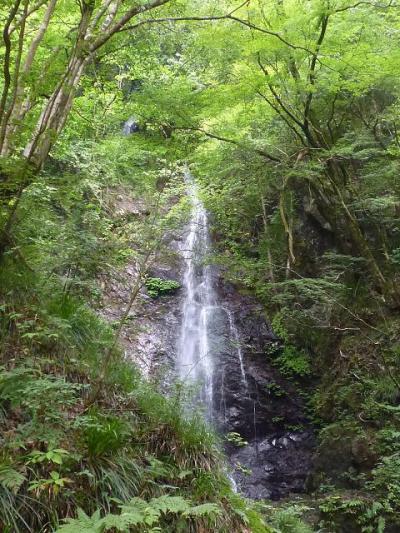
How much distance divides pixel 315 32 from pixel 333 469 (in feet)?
25.8

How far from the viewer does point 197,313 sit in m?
12.9

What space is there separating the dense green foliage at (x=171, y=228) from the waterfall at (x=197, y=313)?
2.18 feet

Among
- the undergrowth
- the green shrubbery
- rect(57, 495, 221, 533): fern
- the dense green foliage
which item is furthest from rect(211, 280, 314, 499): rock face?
rect(57, 495, 221, 533): fern

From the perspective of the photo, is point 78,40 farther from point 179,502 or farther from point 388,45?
point 388,45

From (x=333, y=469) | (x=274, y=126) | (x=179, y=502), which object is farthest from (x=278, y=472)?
(x=274, y=126)

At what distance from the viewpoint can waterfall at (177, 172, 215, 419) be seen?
1090 centimetres

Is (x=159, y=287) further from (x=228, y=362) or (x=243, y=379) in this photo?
(x=243, y=379)

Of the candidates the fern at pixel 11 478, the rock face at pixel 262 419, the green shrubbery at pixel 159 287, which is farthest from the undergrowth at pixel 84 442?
the green shrubbery at pixel 159 287

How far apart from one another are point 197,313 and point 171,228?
710cm

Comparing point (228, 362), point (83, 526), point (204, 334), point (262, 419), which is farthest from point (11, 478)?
point (204, 334)

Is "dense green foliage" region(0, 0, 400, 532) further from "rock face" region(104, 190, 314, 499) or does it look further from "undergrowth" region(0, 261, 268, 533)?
"rock face" region(104, 190, 314, 499)

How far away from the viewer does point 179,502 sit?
297 cm

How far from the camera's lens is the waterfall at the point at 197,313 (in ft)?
35.8

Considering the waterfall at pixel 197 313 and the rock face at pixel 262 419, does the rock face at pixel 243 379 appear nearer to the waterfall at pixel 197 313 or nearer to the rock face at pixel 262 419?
the rock face at pixel 262 419
